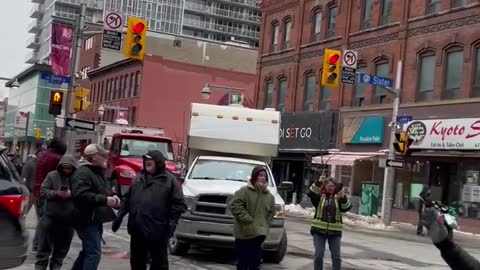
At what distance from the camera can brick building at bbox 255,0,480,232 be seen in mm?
25750

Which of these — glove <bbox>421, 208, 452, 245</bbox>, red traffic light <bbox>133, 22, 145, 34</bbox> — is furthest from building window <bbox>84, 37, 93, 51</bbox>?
glove <bbox>421, 208, 452, 245</bbox>

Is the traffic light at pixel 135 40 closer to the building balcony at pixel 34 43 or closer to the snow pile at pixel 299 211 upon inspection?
the snow pile at pixel 299 211

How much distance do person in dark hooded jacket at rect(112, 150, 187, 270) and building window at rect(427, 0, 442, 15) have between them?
22.7 meters

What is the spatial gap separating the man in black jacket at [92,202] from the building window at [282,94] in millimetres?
30293

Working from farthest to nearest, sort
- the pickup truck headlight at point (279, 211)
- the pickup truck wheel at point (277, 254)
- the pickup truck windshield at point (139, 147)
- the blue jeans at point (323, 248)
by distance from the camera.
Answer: the pickup truck windshield at point (139, 147)
the pickup truck wheel at point (277, 254)
the pickup truck headlight at point (279, 211)
the blue jeans at point (323, 248)

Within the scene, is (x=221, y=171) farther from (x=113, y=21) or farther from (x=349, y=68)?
(x=349, y=68)

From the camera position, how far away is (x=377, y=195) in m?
29.1

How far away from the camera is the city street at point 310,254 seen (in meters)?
11.1

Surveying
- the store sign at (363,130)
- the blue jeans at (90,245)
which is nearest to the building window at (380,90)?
the store sign at (363,130)

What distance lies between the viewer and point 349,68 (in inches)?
953

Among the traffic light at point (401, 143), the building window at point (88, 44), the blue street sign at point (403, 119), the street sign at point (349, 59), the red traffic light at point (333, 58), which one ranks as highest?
the building window at point (88, 44)

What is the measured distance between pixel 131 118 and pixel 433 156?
113ft

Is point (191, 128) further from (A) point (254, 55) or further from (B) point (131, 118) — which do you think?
(A) point (254, 55)

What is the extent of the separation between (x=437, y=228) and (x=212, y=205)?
27.4 ft
